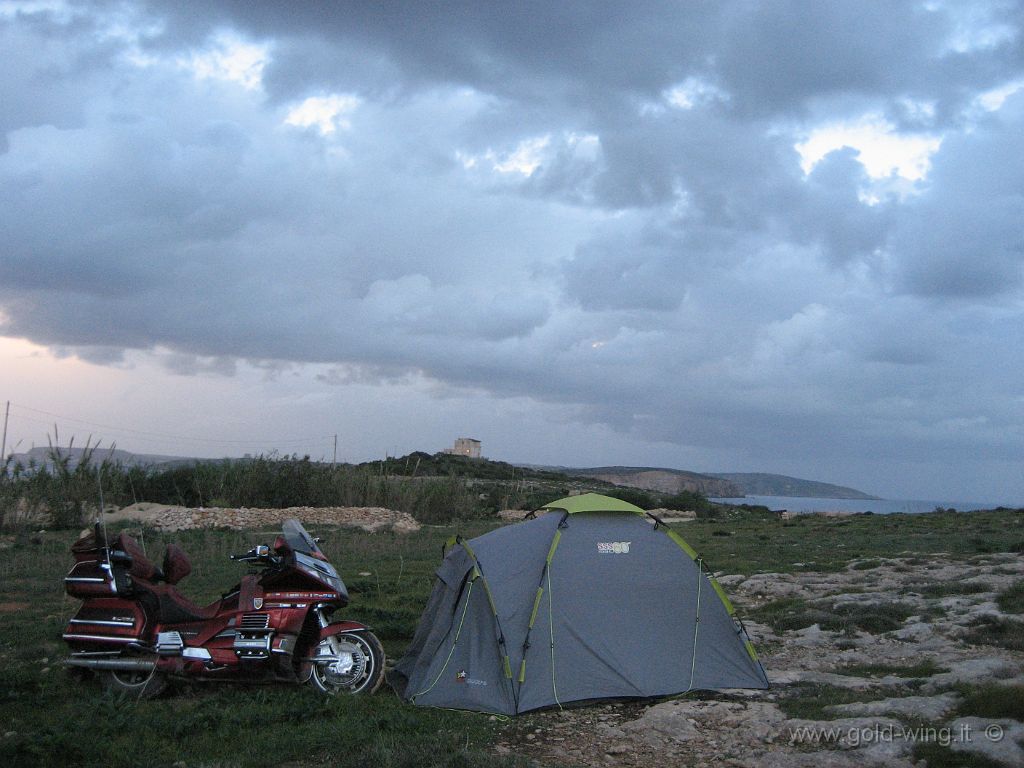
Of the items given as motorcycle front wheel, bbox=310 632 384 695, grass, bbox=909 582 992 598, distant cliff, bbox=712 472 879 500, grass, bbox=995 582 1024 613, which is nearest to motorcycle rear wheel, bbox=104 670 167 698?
motorcycle front wheel, bbox=310 632 384 695

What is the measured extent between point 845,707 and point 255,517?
789 inches

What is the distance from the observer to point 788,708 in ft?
22.0

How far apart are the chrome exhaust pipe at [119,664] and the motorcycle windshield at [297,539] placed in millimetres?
1494

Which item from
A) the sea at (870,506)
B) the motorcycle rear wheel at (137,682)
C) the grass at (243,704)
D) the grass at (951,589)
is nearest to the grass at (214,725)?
the grass at (243,704)

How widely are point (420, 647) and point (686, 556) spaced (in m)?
2.77

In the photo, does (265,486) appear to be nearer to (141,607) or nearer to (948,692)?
(141,607)

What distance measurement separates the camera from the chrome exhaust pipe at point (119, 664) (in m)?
7.09

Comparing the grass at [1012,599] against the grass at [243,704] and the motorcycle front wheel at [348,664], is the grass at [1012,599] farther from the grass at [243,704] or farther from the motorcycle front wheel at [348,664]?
the motorcycle front wheel at [348,664]

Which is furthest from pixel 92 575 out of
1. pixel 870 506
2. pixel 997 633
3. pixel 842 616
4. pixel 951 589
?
pixel 870 506

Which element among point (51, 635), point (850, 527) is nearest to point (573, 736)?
point (51, 635)

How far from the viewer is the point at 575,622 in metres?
7.50

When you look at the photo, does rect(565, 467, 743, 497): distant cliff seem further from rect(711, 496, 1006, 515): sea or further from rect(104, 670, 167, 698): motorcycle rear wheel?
rect(104, 670, 167, 698): motorcycle rear wheel

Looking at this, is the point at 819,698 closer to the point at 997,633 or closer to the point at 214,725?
the point at 997,633

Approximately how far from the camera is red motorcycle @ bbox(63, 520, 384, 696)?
23.5 feet
